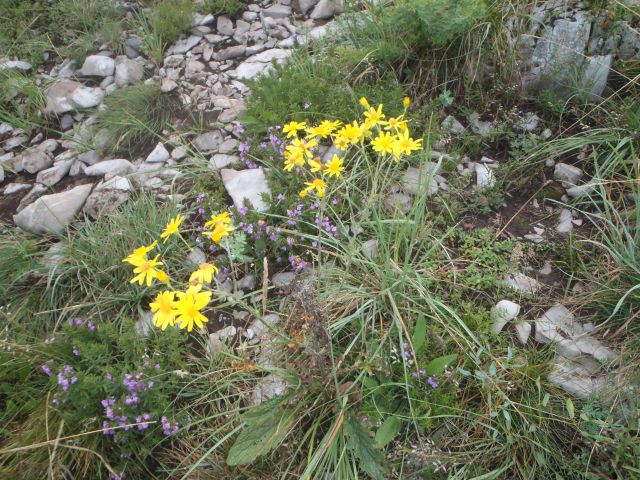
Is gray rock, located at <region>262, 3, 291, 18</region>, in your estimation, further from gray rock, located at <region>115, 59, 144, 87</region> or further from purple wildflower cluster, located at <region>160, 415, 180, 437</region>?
purple wildflower cluster, located at <region>160, 415, 180, 437</region>

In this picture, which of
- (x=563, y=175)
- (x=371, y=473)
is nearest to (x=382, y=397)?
(x=371, y=473)

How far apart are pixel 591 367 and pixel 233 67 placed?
3379mm

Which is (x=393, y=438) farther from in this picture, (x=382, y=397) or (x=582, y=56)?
(x=582, y=56)

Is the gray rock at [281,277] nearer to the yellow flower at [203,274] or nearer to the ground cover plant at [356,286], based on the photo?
the ground cover plant at [356,286]

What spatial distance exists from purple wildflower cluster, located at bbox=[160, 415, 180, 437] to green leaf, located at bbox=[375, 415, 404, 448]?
902mm

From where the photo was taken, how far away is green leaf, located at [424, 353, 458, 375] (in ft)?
6.79

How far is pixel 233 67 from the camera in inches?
162

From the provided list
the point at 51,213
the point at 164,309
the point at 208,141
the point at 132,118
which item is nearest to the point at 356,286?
the point at 164,309

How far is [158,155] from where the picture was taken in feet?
11.4

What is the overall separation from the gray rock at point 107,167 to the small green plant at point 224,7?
6.12ft

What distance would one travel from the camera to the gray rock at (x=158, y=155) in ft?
11.4

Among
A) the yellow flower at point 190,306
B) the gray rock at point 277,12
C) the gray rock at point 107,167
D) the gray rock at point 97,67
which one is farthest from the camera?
the gray rock at point 277,12

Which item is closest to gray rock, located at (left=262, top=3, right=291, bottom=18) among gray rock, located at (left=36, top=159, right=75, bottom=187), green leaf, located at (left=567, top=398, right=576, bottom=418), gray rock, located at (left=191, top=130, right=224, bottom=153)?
gray rock, located at (left=191, top=130, right=224, bottom=153)

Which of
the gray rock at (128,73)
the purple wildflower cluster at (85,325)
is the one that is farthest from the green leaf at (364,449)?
the gray rock at (128,73)
